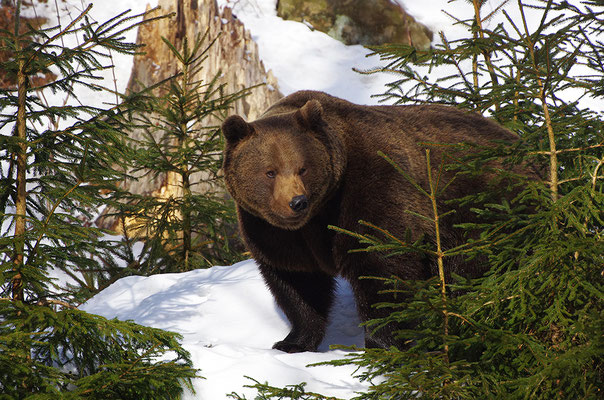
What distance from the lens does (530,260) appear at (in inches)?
108

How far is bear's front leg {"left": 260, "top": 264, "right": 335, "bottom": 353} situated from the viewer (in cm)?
483

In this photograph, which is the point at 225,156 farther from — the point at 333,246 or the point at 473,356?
the point at 473,356

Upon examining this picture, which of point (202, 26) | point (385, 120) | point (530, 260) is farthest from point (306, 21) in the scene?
point (530, 260)

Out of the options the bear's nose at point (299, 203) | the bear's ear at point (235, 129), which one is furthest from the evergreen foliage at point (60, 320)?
the bear's nose at point (299, 203)

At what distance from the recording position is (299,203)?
155 inches

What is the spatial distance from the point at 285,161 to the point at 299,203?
1.52ft

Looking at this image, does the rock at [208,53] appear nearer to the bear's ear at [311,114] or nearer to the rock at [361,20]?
the bear's ear at [311,114]

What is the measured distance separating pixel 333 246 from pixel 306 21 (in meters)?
16.2

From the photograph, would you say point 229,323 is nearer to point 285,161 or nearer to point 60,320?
point 285,161

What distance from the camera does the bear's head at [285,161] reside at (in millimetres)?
4199

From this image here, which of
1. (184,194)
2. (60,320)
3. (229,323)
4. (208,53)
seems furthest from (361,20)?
(60,320)

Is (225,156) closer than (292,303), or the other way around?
(225,156)

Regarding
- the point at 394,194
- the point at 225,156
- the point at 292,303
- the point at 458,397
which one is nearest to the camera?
the point at 458,397

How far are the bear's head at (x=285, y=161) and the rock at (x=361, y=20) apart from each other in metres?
15.1
